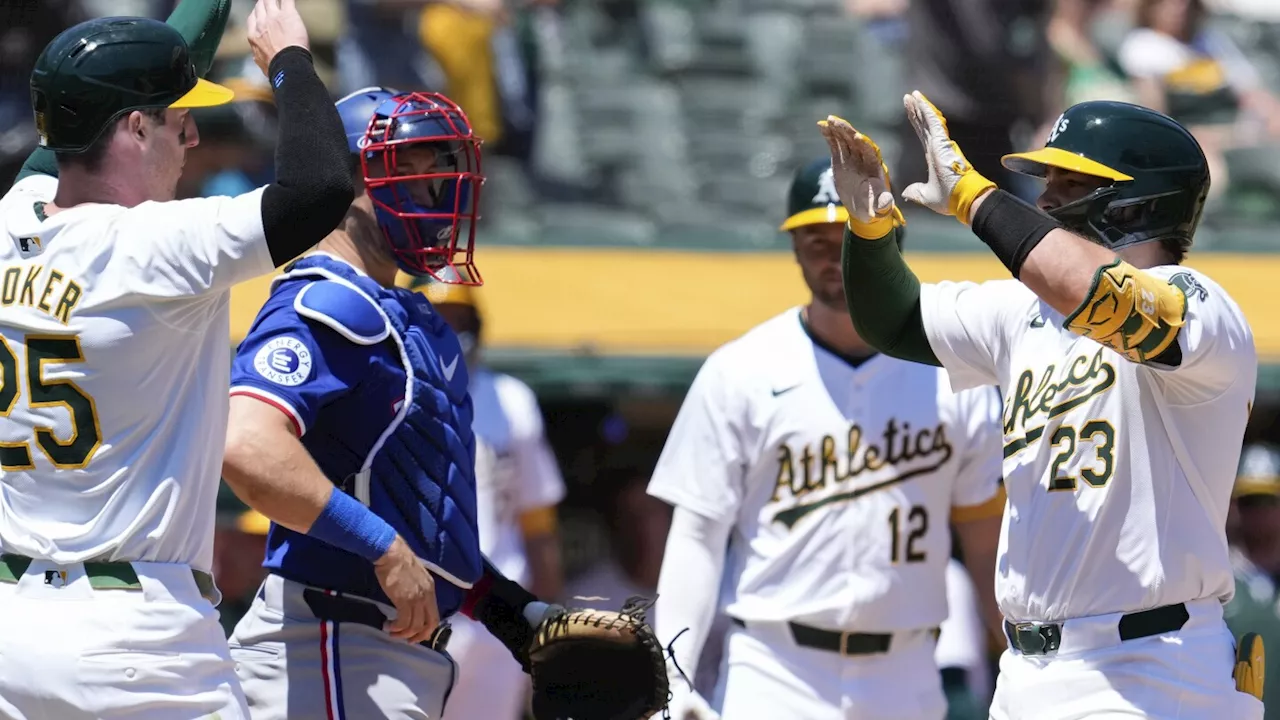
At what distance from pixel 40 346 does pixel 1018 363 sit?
1.80 m

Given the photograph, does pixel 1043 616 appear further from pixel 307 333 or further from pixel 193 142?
pixel 193 142

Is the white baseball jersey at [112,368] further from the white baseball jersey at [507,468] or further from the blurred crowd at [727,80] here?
the blurred crowd at [727,80]

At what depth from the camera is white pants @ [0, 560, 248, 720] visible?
296 centimetres

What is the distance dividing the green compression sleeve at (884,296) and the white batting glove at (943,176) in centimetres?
29

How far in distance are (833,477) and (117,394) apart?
6.64 feet

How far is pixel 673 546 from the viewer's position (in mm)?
4602

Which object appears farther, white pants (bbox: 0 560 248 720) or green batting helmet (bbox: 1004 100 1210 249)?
green batting helmet (bbox: 1004 100 1210 249)

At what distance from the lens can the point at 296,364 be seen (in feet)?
11.3

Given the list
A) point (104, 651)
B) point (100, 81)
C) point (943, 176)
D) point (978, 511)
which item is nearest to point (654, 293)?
point (978, 511)

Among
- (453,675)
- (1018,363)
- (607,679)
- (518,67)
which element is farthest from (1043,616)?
(518,67)

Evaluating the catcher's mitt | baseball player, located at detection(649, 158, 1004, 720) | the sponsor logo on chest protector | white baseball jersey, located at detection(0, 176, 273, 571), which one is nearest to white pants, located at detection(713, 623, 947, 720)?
baseball player, located at detection(649, 158, 1004, 720)

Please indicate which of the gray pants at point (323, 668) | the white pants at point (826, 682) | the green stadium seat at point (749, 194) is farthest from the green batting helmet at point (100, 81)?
the green stadium seat at point (749, 194)

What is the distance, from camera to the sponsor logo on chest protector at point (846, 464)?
14.9ft

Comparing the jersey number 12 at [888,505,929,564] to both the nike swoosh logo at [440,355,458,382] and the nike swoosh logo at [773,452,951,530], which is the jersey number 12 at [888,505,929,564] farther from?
the nike swoosh logo at [440,355,458,382]
